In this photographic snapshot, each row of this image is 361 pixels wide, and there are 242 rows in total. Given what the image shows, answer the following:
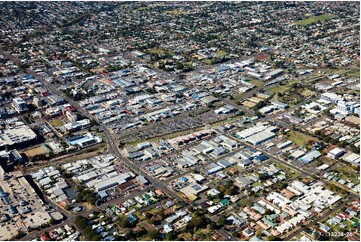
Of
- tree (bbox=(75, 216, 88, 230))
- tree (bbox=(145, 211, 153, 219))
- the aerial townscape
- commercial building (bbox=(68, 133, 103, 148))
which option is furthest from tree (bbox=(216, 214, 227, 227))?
commercial building (bbox=(68, 133, 103, 148))

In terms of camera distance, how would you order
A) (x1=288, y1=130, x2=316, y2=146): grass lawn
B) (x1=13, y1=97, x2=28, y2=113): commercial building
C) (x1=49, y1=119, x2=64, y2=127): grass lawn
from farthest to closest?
1. (x1=13, y1=97, x2=28, y2=113): commercial building
2. (x1=49, y1=119, x2=64, y2=127): grass lawn
3. (x1=288, y1=130, x2=316, y2=146): grass lawn

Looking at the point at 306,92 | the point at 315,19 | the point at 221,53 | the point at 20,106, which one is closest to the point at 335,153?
the point at 306,92

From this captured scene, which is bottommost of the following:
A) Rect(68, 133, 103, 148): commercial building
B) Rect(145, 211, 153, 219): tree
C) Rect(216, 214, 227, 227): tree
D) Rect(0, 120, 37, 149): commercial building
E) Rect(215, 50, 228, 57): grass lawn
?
Rect(216, 214, 227, 227): tree

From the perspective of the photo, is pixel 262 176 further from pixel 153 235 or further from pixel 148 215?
pixel 153 235

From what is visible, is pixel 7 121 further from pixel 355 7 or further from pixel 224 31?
pixel 355 7

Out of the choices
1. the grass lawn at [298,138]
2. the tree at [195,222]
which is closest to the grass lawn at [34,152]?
the tree at [195,222]

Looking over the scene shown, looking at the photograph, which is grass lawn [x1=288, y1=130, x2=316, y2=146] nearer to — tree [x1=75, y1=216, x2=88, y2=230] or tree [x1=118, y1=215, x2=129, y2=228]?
tree [x1=118, y1=215, x2=129, y2=228]

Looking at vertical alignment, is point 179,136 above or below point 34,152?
below
